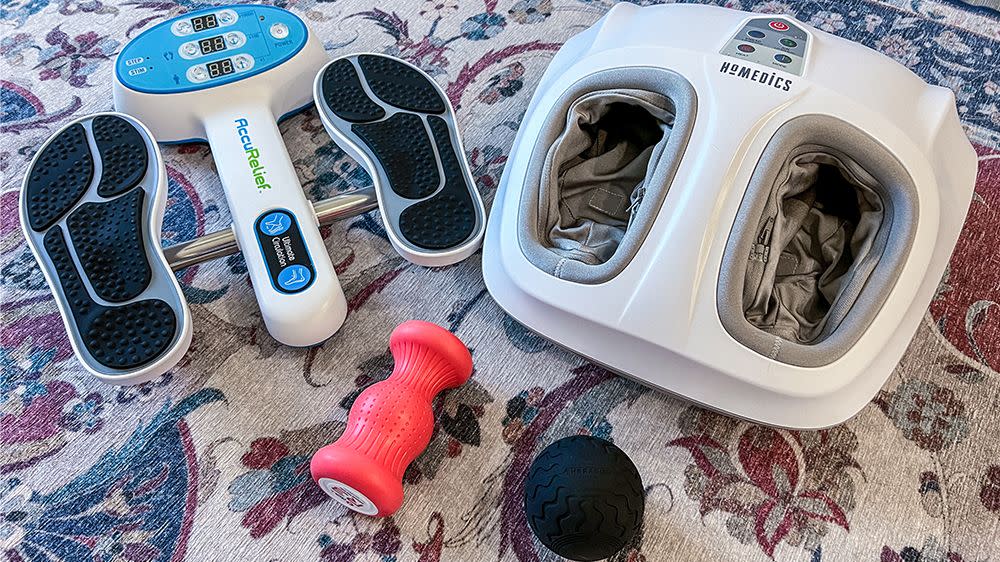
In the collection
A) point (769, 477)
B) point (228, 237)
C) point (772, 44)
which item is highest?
point (772, 44)

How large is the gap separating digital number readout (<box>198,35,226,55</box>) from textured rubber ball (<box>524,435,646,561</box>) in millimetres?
745

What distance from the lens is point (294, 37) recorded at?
1.14m

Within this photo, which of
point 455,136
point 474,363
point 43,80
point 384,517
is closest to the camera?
point 384,517

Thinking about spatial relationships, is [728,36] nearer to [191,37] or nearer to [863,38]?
[863,38]

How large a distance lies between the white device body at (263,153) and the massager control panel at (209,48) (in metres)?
0.01

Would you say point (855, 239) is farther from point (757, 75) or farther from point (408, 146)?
point (408, 146)

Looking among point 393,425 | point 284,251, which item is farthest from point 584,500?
point 284,251

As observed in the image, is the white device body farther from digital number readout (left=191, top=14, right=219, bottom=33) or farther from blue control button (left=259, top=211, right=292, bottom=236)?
digital number readout (left=191, top=14, right=219, bottom=33)

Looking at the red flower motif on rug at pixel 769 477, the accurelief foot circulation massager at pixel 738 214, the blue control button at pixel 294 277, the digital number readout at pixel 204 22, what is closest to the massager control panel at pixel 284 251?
the blue control button at pixel 294 277

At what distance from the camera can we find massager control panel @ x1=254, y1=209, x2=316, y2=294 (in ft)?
3.05

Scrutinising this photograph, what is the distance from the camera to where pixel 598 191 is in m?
1.03

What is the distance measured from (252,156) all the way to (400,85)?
0.23 metres

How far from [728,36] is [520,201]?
1.09 ft

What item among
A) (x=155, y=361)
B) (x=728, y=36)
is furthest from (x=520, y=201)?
(x=155, y=361)
